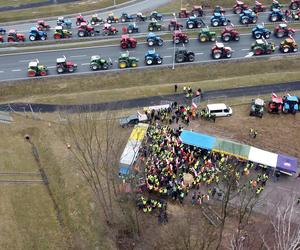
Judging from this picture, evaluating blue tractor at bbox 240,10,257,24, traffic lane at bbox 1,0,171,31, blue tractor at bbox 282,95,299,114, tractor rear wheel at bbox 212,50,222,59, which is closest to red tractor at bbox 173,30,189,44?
tractor rear wheel at bbox 212,50,222,59

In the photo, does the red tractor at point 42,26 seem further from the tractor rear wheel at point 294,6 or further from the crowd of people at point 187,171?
the tractor rear wheel at point 294,6

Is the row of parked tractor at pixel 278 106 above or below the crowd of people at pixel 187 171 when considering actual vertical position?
above

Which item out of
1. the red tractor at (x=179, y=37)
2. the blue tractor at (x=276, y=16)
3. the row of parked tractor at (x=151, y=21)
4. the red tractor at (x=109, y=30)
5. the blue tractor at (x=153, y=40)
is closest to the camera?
the blue tractor at (x=153, y=40)

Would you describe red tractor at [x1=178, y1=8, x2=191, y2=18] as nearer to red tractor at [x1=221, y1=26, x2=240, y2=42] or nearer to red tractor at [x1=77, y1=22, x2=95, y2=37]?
red tractor at [x1=221, y1=26, x2=240, y2=42]

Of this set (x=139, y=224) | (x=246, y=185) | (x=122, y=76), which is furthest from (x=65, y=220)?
(x=122, y=76)

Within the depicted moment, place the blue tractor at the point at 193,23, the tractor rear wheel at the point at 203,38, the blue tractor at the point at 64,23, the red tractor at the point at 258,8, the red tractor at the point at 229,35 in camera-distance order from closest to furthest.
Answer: the red tractor at the point at 229,35 < the tractor rear wheel at the point at 203,38 < the blue tractor at the point at 193,23 < the blue tractor at the point at 64,23 < the red tractor at the point at 258,8

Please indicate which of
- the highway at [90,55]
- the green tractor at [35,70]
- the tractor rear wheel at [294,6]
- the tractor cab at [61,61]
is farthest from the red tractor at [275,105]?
the tractor rear wheel at [294,6]

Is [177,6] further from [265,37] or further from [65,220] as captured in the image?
[65,220]
